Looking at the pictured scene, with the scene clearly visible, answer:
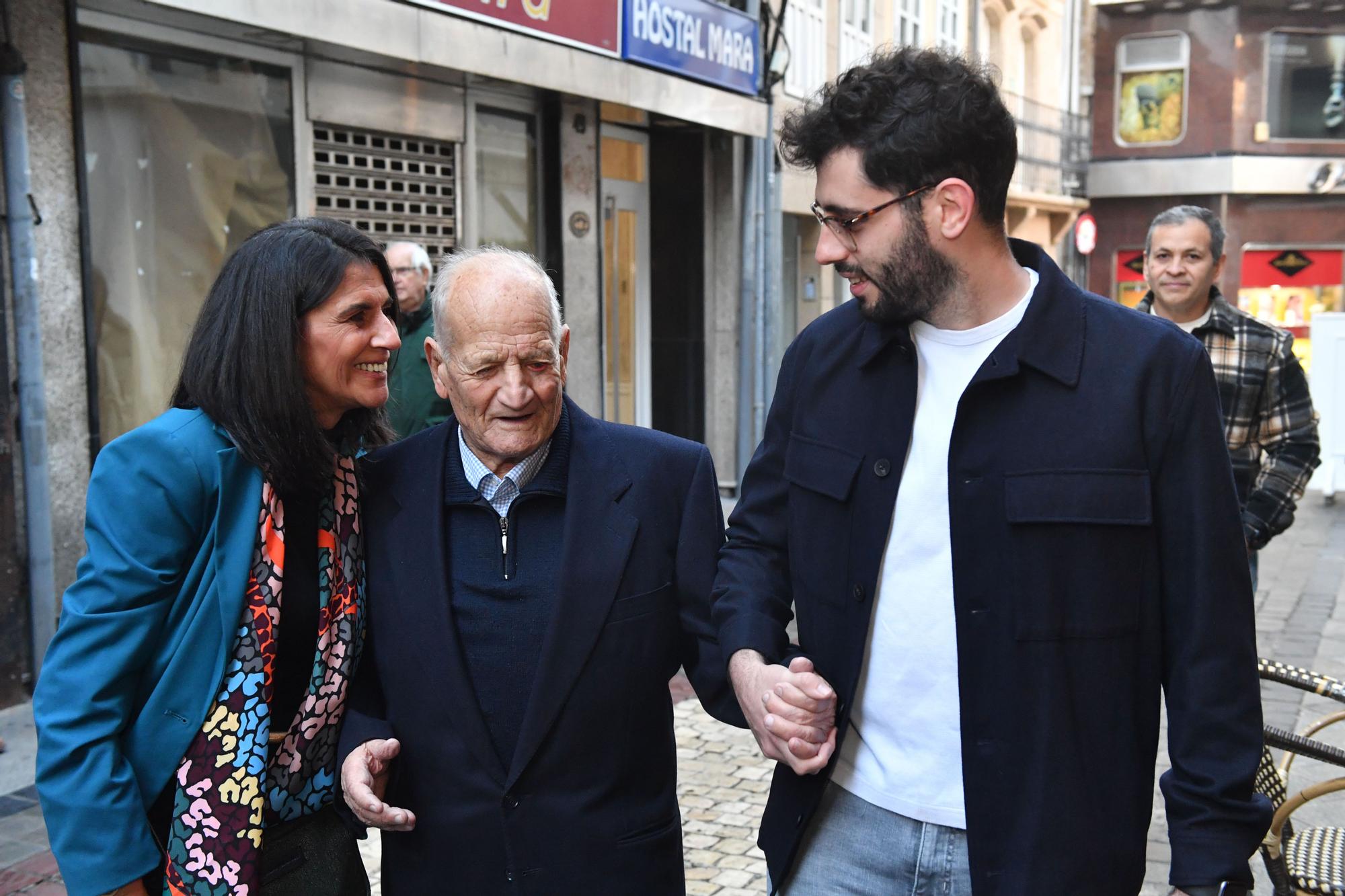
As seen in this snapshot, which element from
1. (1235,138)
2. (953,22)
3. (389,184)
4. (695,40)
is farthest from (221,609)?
(1235,138)

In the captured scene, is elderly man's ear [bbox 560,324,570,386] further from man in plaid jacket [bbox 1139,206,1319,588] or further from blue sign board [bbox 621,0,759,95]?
blue sign board [bbox 621,0,759,95]

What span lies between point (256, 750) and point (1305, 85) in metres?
32.2

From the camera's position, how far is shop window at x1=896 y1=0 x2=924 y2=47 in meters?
19.2

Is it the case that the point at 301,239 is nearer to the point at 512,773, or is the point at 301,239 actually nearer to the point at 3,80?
the point at 512,773

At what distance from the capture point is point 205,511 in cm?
240

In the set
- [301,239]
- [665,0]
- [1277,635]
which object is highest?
[665,0]

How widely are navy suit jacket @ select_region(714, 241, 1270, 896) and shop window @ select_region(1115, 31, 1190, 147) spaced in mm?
30573

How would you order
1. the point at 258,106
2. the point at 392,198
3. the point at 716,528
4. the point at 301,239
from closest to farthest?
1. the point at 301,239
2. the point at 716,528
3. the point at 258,106
4. the point at 392,198

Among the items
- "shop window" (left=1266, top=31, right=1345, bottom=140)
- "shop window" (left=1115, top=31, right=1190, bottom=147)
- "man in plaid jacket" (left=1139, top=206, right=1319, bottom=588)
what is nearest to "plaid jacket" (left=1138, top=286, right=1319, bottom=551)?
"man in plaid jacket" (left=1139, top=206, right=1319, bottom=588)

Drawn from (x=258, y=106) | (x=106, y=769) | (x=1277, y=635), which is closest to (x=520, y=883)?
Answer: (x=106, y=769)

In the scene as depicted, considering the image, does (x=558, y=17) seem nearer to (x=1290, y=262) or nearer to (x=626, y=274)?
(x=626, y=274)

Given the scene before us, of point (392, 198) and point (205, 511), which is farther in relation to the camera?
point (392, 198)

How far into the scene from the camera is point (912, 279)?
2.32 metres

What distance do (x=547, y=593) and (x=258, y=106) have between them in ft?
20.3
